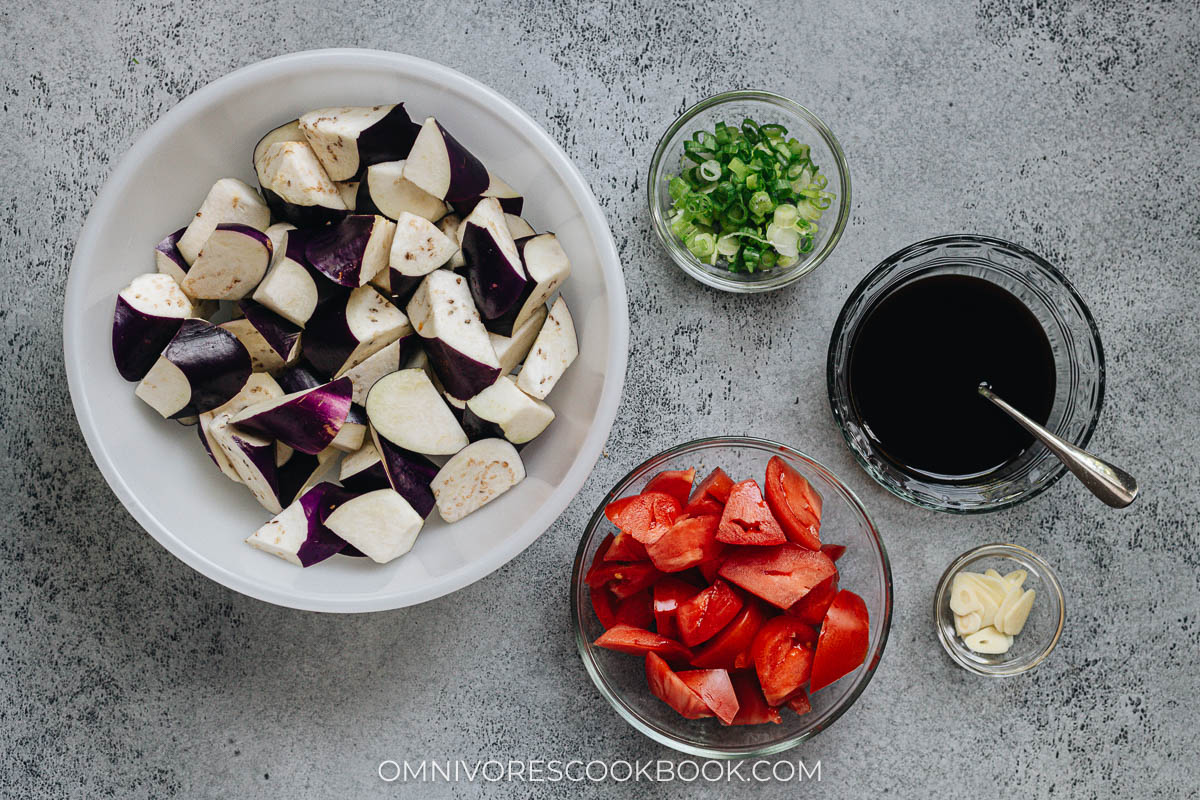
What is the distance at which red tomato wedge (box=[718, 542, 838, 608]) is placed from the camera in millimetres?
1103

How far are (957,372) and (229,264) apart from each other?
104 centimetres

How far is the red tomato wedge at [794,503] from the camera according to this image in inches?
45.0

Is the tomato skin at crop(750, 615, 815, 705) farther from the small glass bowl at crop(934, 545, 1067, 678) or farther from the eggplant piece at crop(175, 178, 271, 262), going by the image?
the eggplant piece at crop(175, 178, 271, 262)

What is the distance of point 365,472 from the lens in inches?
43.6

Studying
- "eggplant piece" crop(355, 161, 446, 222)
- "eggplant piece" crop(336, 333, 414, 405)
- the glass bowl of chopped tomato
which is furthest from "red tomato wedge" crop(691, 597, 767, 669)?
"eggplant piece" crop(355, 161, 446, 222)

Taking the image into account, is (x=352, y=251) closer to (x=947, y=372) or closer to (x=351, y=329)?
(x=351, y=329)

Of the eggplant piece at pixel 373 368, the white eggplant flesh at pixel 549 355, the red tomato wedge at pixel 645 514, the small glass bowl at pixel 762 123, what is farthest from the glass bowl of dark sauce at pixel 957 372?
the eggplant piece at pixel 373 368

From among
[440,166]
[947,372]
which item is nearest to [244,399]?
[440,166]

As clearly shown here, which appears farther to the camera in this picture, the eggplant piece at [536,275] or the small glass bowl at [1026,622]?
the small glass bowl at [1026,622]

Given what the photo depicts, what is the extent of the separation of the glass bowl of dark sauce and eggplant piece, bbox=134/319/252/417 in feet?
2.78

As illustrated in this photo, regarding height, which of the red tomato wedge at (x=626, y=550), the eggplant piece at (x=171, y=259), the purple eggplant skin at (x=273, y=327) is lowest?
the red tomato wedge at (x=626, y=550)

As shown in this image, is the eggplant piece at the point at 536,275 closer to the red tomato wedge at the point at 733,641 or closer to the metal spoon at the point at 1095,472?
the red tomato wedge at the point at 733,641

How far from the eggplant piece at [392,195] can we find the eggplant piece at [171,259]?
0.82 feet

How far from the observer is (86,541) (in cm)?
131
